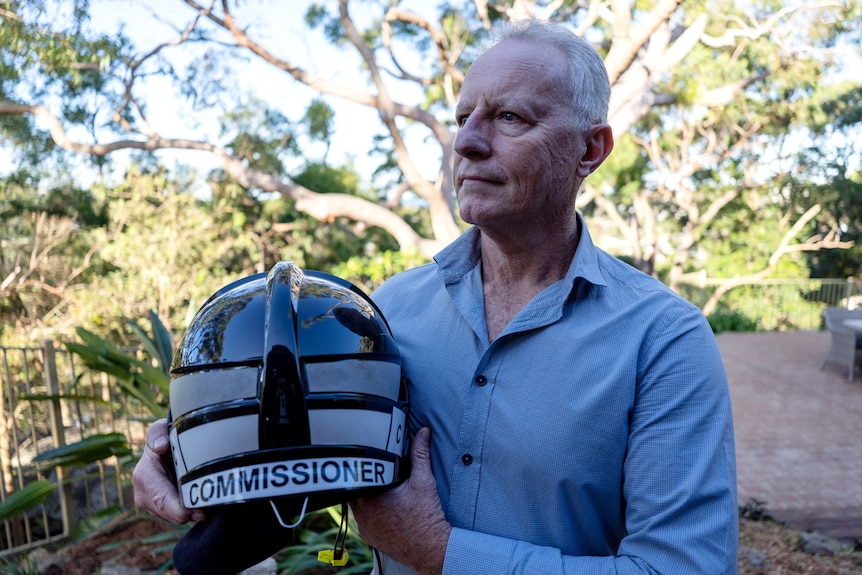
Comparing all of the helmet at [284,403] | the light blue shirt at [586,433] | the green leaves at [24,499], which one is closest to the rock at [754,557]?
the light blue shirt at [586,433]

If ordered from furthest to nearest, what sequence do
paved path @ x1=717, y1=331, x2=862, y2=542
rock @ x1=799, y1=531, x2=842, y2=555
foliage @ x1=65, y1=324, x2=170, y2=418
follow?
paved path @ x1=717, y1=331, x2=862, y2=542 → foliage @ x1=65, y1=324, x2=170, y2=418 → rock @ x1=799, y1=531, x2=842, y2=555

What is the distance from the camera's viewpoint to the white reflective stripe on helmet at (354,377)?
113 centimetres

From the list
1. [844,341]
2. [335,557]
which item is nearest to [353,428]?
[335,557]

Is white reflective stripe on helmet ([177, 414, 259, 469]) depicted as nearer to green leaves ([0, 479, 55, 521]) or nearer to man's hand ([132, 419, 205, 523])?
man's hand ([132, 419, 205, 523])

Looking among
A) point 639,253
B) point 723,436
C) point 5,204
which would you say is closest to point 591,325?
point 723,436

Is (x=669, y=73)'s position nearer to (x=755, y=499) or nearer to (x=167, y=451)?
(x=755, y=499)

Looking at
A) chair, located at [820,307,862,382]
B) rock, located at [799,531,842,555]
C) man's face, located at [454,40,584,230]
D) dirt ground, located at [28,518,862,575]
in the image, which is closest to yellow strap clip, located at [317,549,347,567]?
man's face, located at [454,40,584,230]

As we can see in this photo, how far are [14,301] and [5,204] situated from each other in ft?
A: 9.10

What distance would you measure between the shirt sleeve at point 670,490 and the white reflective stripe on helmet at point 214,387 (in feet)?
1.45

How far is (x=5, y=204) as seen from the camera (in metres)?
11.0

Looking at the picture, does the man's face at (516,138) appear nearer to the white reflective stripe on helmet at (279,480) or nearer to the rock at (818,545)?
the white reflective stripe on helmet at (279,480)

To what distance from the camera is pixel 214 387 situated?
1.12m

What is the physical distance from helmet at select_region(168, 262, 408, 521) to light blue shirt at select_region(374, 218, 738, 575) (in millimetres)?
150

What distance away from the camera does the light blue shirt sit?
1.09 meters
